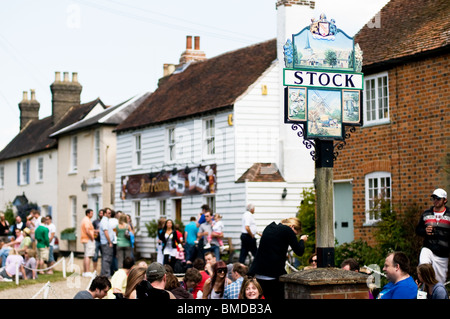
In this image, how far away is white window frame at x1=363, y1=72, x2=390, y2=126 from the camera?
19.4 m

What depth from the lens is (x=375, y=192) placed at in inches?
771

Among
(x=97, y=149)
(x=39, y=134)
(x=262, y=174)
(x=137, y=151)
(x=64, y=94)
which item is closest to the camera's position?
(x=262, y=174)

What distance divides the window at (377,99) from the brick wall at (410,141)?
23 cm

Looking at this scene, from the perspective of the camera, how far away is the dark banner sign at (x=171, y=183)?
27359 millimetres

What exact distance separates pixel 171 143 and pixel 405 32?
12.2m

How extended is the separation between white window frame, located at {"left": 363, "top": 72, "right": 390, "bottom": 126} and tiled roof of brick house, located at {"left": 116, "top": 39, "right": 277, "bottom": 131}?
21.7 feet

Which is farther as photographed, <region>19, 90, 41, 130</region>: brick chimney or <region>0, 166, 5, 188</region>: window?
<region>19, 90, 41, 130</region>: brick chimney

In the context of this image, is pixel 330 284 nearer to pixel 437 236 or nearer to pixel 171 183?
pixel 437 236

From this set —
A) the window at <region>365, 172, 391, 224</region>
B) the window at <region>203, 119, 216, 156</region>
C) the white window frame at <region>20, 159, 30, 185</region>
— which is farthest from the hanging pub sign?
the white window frame at <region>20, 159, 30, 185</region>

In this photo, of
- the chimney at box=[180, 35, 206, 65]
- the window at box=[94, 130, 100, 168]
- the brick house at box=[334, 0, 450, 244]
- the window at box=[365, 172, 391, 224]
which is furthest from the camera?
the window at box=[94, 130, 100, 168]

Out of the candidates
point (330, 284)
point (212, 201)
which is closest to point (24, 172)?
point (212, 201)

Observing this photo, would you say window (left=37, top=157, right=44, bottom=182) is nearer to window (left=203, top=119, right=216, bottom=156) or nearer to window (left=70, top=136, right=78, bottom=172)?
window (left=70, top=136, right=78, bottom=172)
